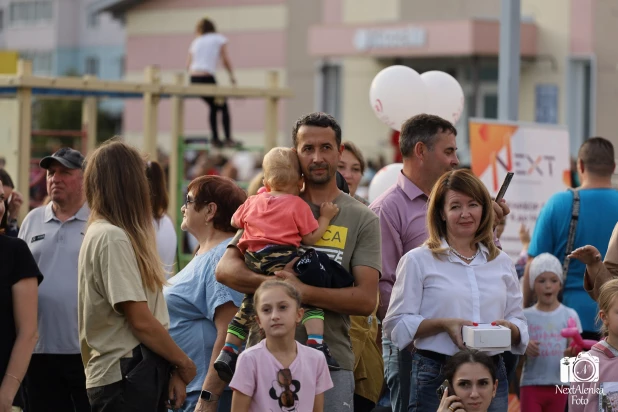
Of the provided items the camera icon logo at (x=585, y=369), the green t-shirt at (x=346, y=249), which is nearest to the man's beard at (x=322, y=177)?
the green t-shirt at (x=346, y=249)

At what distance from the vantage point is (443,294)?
216 inches

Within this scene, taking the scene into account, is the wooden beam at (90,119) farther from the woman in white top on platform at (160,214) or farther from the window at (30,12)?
the window at (30,12)

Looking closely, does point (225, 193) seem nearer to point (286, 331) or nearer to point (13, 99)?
point (286, 331)

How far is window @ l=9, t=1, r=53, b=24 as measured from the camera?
6197 centimetres

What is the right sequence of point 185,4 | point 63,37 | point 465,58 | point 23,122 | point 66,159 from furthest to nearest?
point 63,37, point 185,4, point 465,58, point 23,122, point 66,159

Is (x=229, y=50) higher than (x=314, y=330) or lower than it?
higher

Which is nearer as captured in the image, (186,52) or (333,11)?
(333,11)

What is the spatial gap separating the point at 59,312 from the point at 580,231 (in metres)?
3.51

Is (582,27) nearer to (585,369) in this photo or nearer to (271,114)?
(271,114)

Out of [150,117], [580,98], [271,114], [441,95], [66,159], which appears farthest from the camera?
[580,98]

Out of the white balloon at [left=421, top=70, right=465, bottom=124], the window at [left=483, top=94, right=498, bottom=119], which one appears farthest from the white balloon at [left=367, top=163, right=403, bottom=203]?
the window at [left=483, top=94, right=498, bottom=119]

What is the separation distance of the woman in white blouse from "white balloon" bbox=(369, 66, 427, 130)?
9.67 ft

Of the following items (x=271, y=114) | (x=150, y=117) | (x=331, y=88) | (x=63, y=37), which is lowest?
(x=150, y=117)

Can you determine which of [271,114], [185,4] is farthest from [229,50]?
[271,114]
